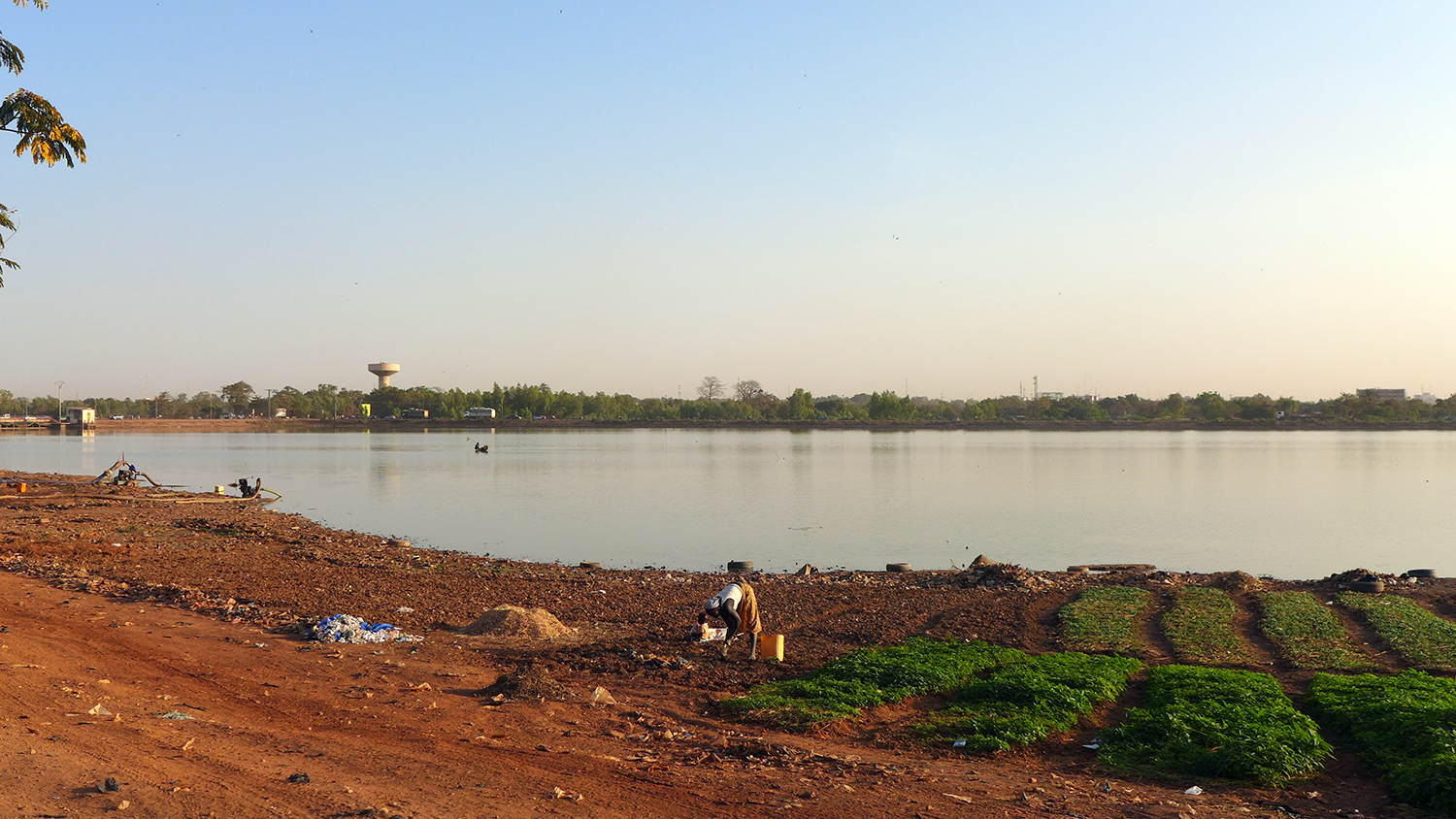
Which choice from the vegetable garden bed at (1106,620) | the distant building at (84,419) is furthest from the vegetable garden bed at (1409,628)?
the distant building at (84,419)

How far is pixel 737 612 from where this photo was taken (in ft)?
38.7

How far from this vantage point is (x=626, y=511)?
129 feet

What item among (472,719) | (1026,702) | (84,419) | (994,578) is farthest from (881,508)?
(84,419)

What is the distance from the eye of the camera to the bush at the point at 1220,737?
7.82 m

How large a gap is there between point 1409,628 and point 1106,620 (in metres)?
4.48

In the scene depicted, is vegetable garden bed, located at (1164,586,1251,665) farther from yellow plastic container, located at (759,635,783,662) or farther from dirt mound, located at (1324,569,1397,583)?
yellow plastic container, located at (759,635,783,662)

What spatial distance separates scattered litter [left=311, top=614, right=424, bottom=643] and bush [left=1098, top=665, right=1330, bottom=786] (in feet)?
30.3

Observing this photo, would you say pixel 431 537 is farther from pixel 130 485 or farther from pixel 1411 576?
pixel 1411 576

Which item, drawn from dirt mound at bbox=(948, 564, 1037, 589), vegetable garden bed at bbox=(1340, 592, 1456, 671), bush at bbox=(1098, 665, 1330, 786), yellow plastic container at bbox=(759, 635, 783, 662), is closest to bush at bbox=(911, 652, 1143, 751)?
bush at bbox=(1098, 665, 1330, 786)

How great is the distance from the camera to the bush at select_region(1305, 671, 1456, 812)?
7168mm

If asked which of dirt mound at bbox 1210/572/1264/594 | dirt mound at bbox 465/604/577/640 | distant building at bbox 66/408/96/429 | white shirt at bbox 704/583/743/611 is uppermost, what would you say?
distant building at bbox 66/408/96/429

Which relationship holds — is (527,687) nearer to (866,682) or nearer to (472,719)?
(472,719)

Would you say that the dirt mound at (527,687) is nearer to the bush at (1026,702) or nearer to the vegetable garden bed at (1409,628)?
the bush at (1026,702)

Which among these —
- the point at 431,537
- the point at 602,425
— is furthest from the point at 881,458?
the point at 602,425
